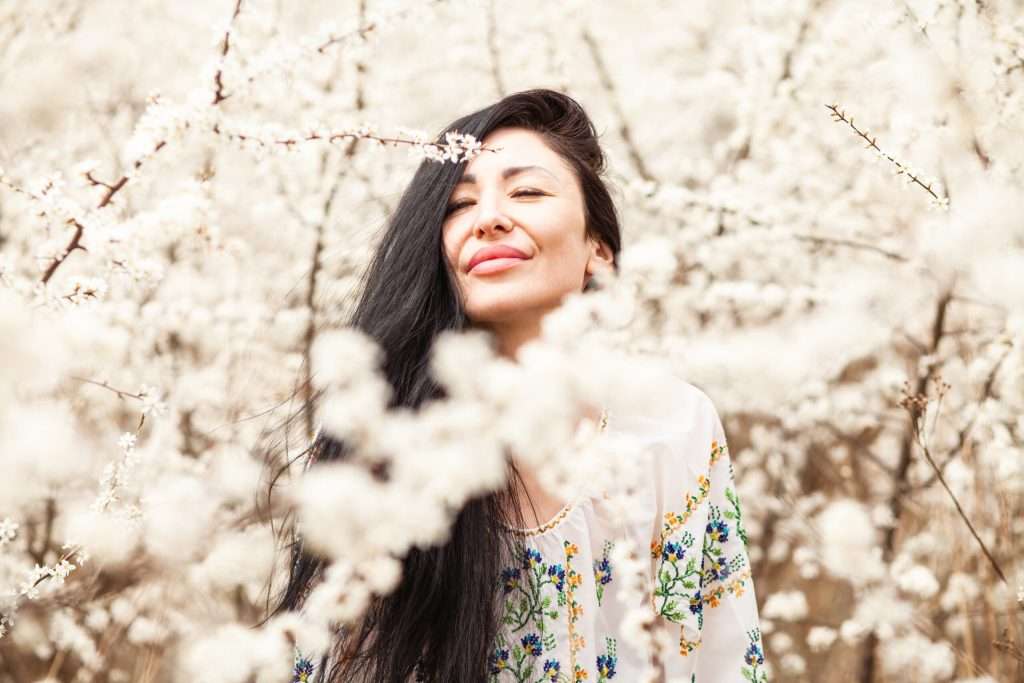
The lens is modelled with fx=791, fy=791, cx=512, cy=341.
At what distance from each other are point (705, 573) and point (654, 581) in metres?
0.11

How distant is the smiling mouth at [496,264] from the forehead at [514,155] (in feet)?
0.60

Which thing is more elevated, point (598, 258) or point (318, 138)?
point (318, 138)

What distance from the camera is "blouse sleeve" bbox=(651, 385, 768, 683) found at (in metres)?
1.34

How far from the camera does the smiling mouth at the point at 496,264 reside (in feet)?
4.30

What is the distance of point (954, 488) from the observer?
215 cm

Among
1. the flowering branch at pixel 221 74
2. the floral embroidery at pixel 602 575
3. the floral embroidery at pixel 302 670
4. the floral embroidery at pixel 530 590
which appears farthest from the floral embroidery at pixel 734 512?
the flowering branch at pixel 221 74

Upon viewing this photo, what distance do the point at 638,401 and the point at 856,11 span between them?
6.80 ft

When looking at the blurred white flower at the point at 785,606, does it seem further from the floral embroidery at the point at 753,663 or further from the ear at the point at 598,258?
the ear at the point at 598,258

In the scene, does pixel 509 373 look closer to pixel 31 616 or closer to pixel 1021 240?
pixel 1021 240

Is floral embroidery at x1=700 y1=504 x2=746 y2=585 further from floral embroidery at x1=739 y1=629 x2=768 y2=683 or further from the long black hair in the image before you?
the long black hair

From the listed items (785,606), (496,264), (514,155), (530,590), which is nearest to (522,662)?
(530,590)

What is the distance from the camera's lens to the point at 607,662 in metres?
1.31

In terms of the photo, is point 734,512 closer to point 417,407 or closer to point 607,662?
point 607,662

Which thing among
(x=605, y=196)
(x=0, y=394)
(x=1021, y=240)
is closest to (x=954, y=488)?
(x=1021, y=240)
